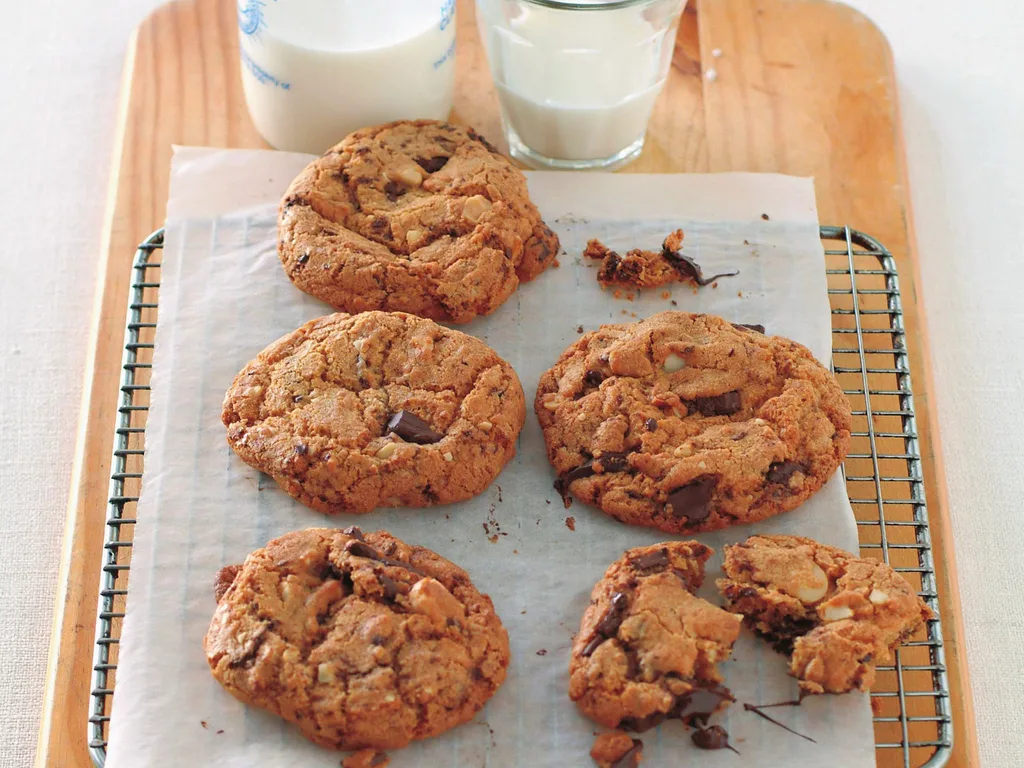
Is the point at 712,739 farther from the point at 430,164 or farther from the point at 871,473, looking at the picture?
the point at 430,164

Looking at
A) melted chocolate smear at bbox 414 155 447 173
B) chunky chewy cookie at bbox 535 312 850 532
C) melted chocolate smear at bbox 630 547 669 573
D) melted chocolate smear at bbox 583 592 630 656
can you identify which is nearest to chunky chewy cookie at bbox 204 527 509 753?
melted chocolate smear at bbox 583 592 630 656

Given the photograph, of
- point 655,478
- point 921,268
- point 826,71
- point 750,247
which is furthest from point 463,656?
point 826,71

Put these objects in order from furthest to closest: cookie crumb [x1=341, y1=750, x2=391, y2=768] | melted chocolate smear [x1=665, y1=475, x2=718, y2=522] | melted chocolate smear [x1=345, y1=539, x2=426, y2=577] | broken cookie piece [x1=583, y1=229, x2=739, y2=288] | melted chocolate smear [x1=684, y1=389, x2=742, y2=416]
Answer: broken cookie piece [x1=583, y1=229, x2=739, y2=288] < melted chocolate smear [x1=684, y1=389, x2=742, y2=416] < melted chocolate smear [x1=665, y1=475, x2=718, y2=522] < melted chocolate smear [x1=345, y1=539, x2=426, y2=577] < cookie crumb [x1=341, y1=750, x2=391, y2=768]

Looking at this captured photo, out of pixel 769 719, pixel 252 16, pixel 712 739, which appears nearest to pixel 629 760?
pixel 712 739

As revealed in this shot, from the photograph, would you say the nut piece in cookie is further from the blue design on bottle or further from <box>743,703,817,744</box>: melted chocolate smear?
the blue design on bottle

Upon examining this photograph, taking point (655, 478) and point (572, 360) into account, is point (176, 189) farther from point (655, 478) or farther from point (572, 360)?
point (655, 478)

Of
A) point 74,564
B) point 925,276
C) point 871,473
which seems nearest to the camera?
point 74,564
